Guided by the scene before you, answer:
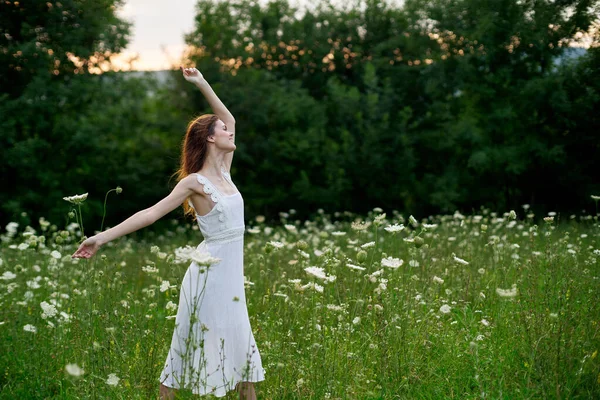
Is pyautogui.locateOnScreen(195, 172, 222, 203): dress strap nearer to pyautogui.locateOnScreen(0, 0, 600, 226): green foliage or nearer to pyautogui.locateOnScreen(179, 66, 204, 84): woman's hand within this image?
pyautogui.locateOnScreen(179, 66, 204, 84): woman's hand

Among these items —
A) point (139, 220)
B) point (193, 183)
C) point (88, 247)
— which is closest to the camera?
point (88, 247)

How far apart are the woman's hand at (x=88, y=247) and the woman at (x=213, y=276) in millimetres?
124

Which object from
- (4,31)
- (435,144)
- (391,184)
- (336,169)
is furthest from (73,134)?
(435,144)

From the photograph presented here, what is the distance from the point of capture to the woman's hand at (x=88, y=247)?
3.39 m

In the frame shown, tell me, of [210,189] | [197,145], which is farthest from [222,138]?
[210,189]

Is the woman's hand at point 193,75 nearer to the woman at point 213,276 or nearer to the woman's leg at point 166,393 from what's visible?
the woman at point 213,276

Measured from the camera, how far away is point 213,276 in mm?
3777

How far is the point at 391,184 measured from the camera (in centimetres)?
2483

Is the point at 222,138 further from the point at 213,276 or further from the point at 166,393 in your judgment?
the point at 166,393

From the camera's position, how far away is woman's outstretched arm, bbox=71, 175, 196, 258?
3.40 m

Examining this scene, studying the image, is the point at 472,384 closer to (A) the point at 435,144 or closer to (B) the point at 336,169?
(B) the point at 336,169

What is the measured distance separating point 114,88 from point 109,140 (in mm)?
2079

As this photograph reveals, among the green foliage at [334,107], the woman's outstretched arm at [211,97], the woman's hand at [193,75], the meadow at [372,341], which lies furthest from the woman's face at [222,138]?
the green foliage at [334,107]

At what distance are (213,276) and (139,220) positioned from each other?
53cm
